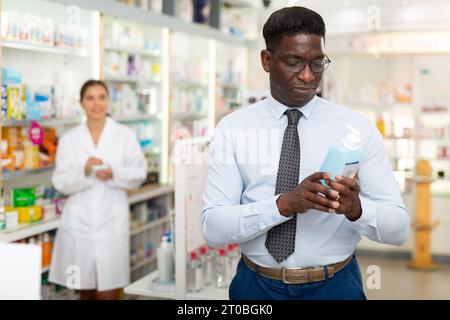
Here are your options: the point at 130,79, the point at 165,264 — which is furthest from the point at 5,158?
the point at 130,79

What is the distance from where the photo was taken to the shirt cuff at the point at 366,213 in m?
1.77

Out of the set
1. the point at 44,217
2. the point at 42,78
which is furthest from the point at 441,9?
the point at 44,217

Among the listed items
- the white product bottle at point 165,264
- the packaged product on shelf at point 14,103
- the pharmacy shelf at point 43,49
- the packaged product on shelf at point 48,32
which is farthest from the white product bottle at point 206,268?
the packaged product on shelf at point 48,32

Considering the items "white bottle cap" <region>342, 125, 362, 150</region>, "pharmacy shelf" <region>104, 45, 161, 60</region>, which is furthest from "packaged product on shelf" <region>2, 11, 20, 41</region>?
"white bottle cap" <region>342, 125, 362, 150</region>

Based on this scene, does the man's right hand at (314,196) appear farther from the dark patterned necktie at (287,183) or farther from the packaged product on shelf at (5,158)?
the packaged product on shelf at (5,158)

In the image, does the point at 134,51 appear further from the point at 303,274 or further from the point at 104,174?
the point at 303,274

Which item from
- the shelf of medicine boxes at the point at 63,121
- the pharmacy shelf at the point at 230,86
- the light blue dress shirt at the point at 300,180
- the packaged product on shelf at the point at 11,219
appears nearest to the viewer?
the light blue dress shirt at the point at 300,180

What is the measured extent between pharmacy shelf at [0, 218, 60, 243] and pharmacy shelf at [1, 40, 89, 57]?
113cm

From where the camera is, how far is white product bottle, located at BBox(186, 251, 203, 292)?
2.97 meters

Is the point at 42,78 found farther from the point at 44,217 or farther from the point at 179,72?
the point at 179,72

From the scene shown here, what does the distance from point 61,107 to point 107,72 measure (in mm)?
869

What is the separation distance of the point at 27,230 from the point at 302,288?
8.00 ft

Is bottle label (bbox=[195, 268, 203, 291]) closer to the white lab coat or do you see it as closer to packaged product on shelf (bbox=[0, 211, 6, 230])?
the white lab coat

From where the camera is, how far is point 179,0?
624cm
